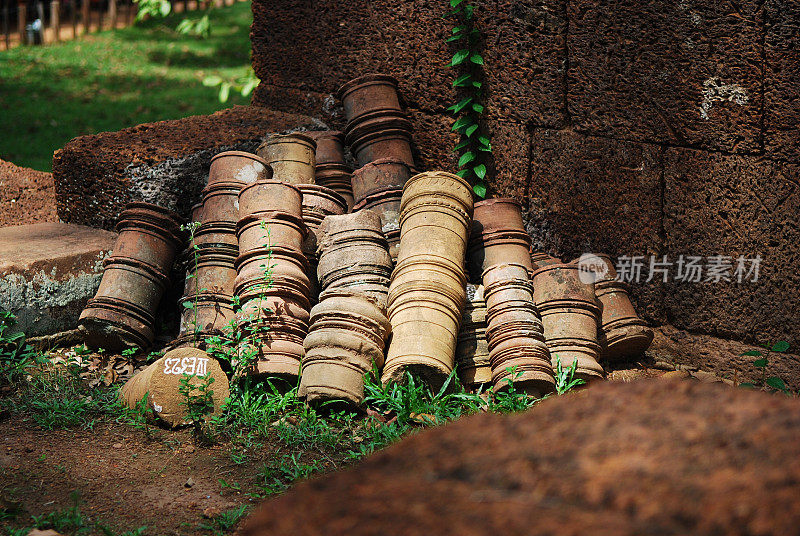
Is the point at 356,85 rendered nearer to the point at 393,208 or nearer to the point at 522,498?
the point at 393,208

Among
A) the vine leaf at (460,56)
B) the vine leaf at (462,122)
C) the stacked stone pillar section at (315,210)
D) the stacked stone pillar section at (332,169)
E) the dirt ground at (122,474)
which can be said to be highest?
the vine leaf at (460,56)

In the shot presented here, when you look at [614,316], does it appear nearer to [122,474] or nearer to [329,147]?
[329,147]

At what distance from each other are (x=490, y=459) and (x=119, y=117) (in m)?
11.4

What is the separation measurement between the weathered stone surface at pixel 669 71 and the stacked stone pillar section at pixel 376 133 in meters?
1.36

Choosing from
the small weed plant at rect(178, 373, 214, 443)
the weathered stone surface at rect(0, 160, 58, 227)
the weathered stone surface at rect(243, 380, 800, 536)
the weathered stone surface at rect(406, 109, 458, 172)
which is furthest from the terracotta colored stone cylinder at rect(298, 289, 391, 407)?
the weathered stone surface at rect(0, 160, 58, 227)

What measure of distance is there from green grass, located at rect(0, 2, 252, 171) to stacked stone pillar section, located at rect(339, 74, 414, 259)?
205 inches

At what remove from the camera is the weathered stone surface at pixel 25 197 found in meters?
6.72

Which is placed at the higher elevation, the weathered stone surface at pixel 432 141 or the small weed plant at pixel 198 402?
the weathered stone surface at pixel 432 141

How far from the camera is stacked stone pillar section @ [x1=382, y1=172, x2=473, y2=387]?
14.9 feet

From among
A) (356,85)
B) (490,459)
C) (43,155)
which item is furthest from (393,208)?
(43,155)

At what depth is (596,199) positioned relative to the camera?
552cm

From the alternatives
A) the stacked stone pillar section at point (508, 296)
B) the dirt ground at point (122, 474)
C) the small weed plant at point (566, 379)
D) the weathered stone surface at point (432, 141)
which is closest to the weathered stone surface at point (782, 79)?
the stacked stone pillar section at point (508, 296)

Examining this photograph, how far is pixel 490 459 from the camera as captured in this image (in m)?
1.67

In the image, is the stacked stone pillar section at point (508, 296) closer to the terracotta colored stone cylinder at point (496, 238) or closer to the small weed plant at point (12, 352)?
the terracotta colored stone cylinder at point (496, 238)
